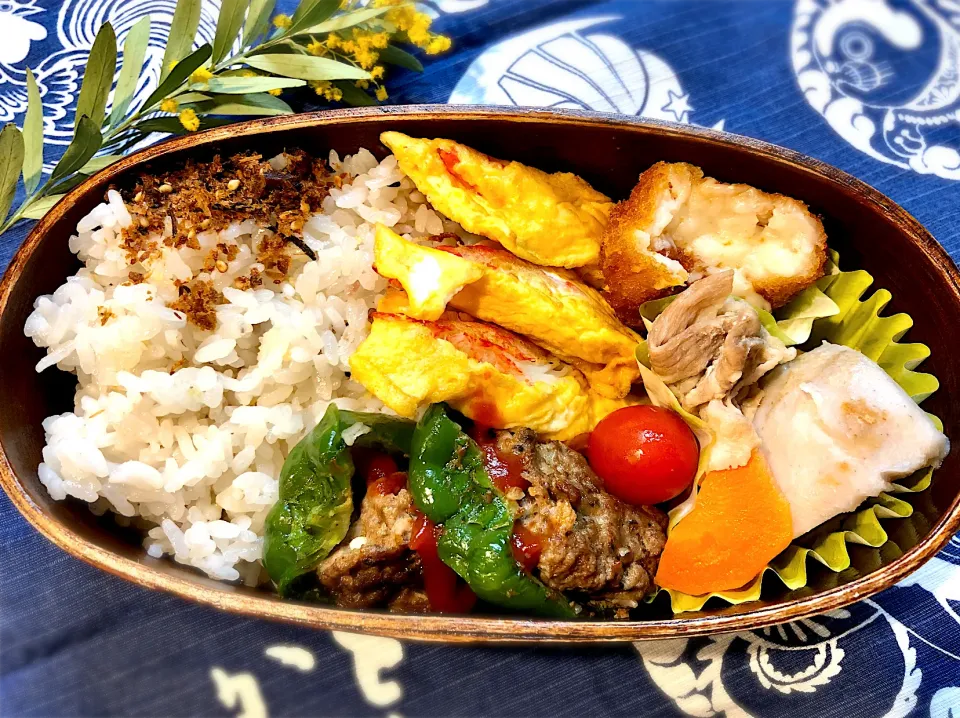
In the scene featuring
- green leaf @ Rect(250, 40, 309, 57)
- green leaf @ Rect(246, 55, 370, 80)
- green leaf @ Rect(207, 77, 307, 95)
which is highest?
green leaf @ Rect(250, 40, 309, 57)

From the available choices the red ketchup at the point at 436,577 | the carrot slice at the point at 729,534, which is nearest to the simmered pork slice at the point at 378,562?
the red ketchup at the point at 436,577

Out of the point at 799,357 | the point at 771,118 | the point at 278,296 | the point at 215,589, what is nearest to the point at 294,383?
the point at 278,296

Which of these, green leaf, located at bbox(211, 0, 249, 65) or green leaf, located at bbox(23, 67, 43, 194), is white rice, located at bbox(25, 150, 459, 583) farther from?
green leaf, located at bbox(211, 0, 249, 65)

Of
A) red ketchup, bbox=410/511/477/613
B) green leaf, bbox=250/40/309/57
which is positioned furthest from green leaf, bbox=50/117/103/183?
red ketchup, bbox=410/511/477/613

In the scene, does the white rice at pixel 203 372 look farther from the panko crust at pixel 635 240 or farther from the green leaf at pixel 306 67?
the panko crust at pixel 635 240

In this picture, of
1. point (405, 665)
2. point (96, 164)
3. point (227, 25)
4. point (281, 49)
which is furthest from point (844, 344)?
point (96, 164)

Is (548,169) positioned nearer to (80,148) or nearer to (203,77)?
(203,77)
